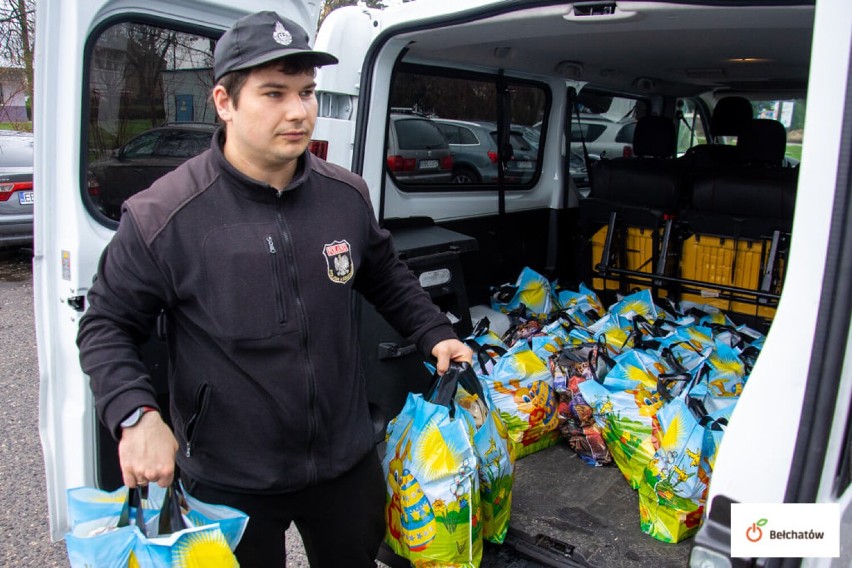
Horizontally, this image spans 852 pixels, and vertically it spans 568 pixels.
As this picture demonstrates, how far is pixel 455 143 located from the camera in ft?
12.9

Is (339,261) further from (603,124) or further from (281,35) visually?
(603,124)

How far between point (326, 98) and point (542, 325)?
1963 millimetres

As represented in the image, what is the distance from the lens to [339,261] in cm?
169

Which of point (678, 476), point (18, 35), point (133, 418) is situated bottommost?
point (678, 476)

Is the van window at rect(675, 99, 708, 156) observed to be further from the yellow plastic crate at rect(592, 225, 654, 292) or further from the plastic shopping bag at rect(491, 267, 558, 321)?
the plastic shopping bag at rect(491, 267, 558, 321)

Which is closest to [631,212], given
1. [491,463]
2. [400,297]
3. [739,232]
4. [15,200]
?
[739,232]

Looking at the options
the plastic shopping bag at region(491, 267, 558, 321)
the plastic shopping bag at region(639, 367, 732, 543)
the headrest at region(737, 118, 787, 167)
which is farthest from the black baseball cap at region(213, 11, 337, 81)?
the headrest at region(737, 118, 787, 167)

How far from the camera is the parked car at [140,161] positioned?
222 centimetres

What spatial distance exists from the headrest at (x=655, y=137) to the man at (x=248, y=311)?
152 inches

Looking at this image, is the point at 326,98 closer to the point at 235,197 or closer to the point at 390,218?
the point at 390,218

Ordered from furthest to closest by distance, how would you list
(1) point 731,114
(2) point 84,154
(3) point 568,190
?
(1) point 731,114
(3) point 568,190
(2) point 84,154

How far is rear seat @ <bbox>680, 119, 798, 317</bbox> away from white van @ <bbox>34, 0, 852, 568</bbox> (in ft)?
0.04

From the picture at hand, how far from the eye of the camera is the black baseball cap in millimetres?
1505

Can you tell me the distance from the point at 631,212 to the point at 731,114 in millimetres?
1808
